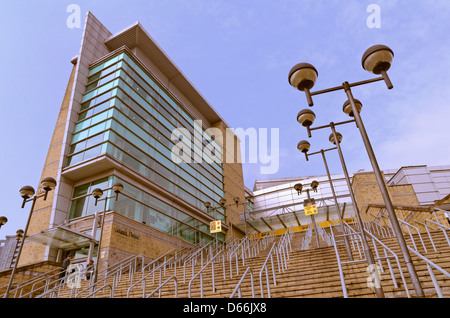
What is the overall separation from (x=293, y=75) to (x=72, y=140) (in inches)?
851

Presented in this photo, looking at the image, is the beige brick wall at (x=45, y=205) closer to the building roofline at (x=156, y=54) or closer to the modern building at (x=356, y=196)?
the building roofline at (x=156, y=54)

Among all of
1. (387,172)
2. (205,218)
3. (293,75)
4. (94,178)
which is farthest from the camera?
(387,172)

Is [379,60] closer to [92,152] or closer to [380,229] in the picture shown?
[380,229]

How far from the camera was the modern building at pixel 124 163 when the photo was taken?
18.7 metres

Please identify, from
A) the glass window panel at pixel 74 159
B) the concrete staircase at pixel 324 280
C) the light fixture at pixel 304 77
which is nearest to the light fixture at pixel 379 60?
the light fixture at pixel 304 77

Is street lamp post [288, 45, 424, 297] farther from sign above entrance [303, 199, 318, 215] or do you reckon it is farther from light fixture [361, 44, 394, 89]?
sign above entrance [303, 199, 318, 215]

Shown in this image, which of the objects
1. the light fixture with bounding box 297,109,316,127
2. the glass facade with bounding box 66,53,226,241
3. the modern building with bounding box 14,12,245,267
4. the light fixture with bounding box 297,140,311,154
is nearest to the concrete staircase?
the light fixture with bounding box 297,140,311,154

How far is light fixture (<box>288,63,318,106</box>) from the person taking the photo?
551 cm

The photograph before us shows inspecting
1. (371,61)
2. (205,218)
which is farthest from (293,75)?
(205,218)

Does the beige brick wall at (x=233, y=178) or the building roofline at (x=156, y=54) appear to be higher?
the building roofline at (x=156, y=54)

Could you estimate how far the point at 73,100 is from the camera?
2414 centimetres

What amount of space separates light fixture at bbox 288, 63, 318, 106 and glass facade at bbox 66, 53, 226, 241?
56.0ft

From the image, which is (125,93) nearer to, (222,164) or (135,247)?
(135,247)

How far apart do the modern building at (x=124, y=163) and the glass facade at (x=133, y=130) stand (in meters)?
0.09
